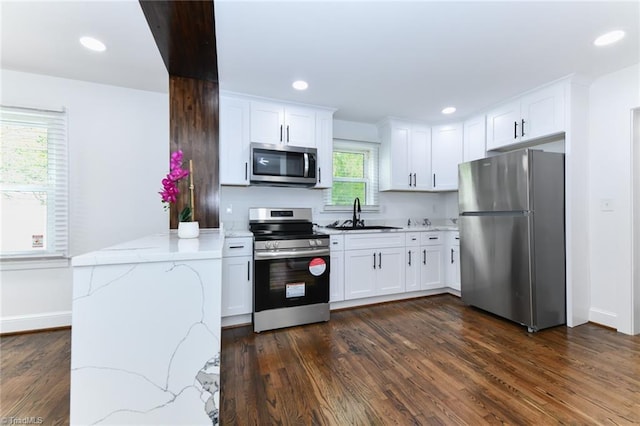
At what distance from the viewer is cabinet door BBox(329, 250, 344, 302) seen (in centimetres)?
311

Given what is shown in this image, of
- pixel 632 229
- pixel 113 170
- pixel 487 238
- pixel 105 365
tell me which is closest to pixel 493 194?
pixel 487 238

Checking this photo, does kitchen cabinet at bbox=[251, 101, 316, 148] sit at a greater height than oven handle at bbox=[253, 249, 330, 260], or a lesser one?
greater

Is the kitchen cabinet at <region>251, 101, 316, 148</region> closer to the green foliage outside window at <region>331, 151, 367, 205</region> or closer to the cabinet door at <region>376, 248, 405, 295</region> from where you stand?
the green foliage outside window at <region>331, 151, 367, 205</region>

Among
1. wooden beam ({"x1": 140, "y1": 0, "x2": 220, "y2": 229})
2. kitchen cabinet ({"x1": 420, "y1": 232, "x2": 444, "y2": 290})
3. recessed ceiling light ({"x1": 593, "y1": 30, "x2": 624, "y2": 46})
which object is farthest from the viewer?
kitchen cabinet ({"x1": 420, "y1": 232, "x2": 444, "y2": 290})

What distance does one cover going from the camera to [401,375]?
1.93 m

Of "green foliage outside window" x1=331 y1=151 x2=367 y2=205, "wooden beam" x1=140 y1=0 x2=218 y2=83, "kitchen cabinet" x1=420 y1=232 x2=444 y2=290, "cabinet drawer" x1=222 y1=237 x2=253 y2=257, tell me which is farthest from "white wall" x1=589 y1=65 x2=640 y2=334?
"wooden beam" x1=140 y1=0 x2=218 y2=83

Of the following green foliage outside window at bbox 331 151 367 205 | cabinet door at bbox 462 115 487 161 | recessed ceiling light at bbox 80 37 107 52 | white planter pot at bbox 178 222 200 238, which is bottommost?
white planter pot at bbox 178 222 200 238

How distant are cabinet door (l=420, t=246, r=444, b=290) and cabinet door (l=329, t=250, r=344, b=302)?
1156mm

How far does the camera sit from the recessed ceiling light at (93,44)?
208cm

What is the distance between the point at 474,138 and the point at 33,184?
487cm

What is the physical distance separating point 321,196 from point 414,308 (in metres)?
1.78

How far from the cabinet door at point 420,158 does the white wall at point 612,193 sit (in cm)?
166

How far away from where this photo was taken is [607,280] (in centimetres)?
270

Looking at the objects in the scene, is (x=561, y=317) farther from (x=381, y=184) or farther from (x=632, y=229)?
(x=381, y=184)
